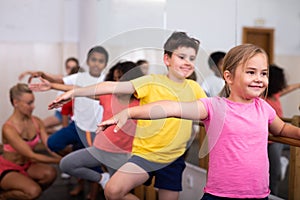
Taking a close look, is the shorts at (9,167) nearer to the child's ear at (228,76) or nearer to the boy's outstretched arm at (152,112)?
the boy's outstretched arm at (152,112)

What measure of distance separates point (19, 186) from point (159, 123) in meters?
1.75

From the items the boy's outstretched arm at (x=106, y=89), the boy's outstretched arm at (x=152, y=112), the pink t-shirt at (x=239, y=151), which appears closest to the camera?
the boy's outstretched arm at (x=152, y=112)

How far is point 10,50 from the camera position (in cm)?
682

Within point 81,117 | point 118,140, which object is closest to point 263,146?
point 118,140

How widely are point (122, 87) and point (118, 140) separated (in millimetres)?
658

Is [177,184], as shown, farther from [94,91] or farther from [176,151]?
[94,91]

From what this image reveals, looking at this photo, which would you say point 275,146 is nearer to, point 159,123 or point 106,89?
point 159,123

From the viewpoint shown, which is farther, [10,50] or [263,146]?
[10,50]

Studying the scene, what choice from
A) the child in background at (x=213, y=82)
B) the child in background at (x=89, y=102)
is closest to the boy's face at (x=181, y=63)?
the child in background at (x=213, y=82)

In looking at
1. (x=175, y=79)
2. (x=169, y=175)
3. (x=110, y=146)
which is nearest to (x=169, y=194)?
(x=169, y=175)

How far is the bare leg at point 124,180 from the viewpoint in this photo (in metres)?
2.36

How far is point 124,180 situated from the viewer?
2381mm

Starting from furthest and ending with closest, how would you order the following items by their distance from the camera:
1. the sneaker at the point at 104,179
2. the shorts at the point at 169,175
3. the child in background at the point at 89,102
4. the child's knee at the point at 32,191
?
1. the child's knee at the point at 32,191
2. the sneaker at the point at 104,179
3. the child in background at the point at 89,102
4. the shorts at the point at 169,175

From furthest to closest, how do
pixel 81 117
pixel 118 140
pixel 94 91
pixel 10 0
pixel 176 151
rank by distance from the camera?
pixel 10 0
pixel 81 117
pixel 118 140
pixel 176 151
pixel 94 91
